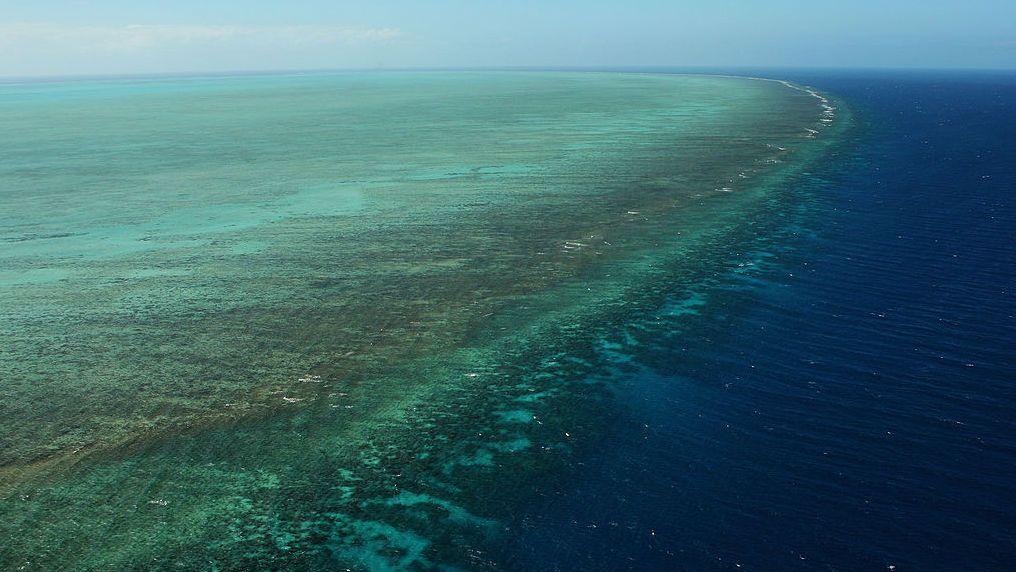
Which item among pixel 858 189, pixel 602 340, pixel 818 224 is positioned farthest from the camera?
pixel 858 189

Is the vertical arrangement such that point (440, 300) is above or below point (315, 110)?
below

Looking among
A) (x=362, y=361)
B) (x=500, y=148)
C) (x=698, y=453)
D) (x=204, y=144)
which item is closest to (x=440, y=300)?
(x=362, y=361)

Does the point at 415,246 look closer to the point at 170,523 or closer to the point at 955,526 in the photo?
the point at 170,523

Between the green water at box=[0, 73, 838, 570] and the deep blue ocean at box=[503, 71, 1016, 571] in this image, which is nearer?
the deep blue ocean at box=[503, 71, 1016, 571]

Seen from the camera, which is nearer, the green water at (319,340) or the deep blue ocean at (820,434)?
the deep blue ocean at (820,434)
